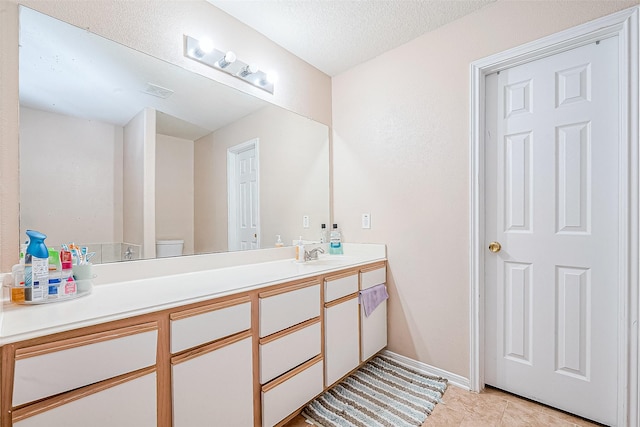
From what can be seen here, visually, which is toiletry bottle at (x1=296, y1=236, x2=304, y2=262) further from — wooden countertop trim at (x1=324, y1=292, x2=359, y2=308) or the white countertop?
wooden countertop trim at (x1=324, y1=292, x2=359, y2=308)

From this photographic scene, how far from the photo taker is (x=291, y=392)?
1430 mm

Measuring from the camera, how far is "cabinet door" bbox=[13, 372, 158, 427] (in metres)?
0.79

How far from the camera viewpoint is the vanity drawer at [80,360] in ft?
2.52

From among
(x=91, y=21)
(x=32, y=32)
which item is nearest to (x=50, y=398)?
(x=32, y=32)

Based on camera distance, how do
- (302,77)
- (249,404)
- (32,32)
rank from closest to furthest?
(32,32), (249,404), (302,77)

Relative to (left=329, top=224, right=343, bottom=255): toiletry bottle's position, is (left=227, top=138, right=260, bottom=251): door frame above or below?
above

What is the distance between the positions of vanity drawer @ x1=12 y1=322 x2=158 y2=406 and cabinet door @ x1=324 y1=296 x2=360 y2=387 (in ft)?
3.10

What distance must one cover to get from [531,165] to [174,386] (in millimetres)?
2068

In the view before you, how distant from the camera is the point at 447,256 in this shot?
6.17 feet

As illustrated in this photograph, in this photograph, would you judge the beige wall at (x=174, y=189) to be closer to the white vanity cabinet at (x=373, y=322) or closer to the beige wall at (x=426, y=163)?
the white vanity cabinet at (x=373, y=322)

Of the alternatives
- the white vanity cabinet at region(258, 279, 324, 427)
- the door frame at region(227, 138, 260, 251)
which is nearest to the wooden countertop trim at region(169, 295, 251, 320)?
the white vanity cabinet at region(258, 279, 324, 427)

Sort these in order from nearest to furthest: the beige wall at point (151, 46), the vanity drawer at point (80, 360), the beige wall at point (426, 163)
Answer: the vanity drawer at point (80, 360), the beige wall at point (151, 46), the beige wall at point (426, 163)

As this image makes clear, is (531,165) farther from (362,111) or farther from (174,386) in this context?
(174,386)

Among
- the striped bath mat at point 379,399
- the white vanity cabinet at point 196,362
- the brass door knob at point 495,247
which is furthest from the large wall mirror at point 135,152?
the brass door knob at point 495,247
